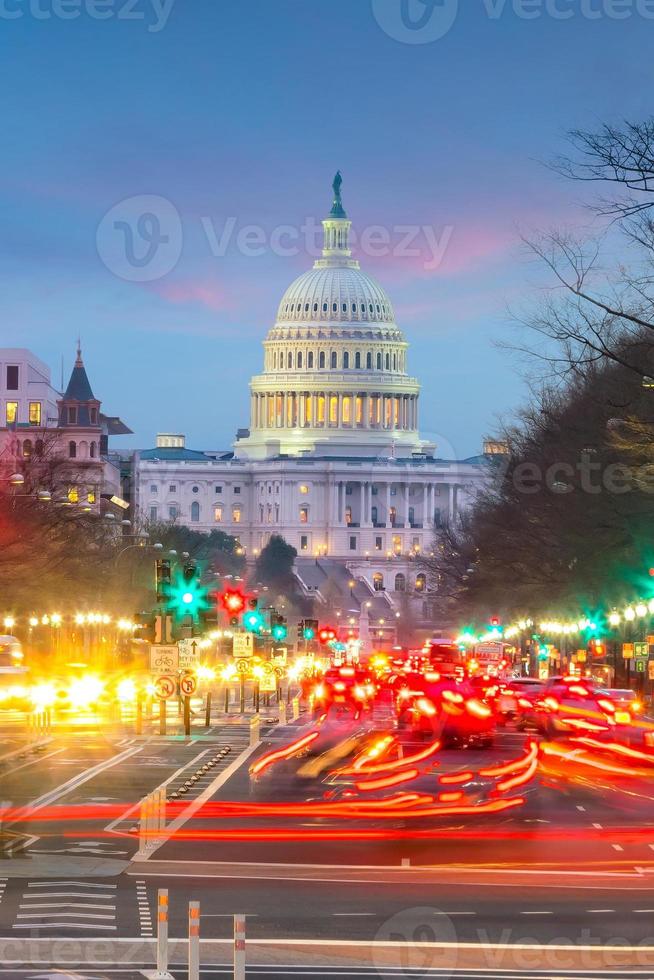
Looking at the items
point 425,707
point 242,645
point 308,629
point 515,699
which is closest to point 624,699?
point 425,707

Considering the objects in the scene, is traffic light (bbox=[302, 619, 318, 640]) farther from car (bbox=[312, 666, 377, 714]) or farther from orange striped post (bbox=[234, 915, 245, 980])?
orange striped post (bbox=[234, 915, 245, 980])

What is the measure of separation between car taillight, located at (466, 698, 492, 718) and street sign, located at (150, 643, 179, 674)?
6.69 metres

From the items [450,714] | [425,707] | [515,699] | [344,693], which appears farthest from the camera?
[344,693]

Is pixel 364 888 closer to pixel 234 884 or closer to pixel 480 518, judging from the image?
pixel 234 884

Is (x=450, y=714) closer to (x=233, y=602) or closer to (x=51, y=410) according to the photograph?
(x=233, y=602)

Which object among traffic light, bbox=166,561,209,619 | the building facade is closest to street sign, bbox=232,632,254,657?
traffic light, bbox=166,561,209,619

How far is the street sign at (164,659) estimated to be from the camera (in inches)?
2034

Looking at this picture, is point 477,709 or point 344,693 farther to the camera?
point 344,693

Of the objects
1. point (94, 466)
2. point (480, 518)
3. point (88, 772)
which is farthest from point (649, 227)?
point (94, 466)

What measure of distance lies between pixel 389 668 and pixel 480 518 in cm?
1410

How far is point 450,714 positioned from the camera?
53.0 metres

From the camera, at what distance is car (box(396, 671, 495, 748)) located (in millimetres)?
52531

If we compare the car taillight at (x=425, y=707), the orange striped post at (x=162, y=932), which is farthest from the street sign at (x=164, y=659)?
the orange striped post at (x=162, y=932)

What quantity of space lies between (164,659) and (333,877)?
25.6 meters
